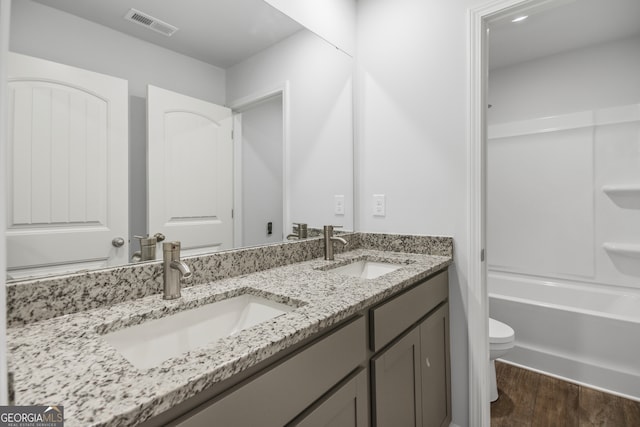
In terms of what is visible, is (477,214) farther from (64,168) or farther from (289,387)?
(64,168)

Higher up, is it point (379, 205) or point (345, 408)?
point (379, 205)

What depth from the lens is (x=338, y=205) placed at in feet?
6.08

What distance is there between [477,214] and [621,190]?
179cm

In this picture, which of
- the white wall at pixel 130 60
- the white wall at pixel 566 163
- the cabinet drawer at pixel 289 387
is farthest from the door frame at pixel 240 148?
the white wall at pixel 566 163

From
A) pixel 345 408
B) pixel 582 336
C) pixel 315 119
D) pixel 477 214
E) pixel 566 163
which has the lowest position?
pixel 582 336

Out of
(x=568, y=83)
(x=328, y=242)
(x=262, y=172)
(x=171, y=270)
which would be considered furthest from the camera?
(x=568, y=83)

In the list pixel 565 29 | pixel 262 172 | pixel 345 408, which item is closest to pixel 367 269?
pixel 262 172

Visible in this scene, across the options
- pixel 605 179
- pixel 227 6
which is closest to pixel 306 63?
pixel 227 6

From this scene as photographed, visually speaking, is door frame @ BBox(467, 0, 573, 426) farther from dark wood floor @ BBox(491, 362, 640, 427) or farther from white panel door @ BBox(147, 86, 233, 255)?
white panel door @ BBox(147, 86, 233, 255)

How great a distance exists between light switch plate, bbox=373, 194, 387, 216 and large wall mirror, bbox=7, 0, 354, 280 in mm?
386

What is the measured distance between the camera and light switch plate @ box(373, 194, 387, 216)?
1824 mm

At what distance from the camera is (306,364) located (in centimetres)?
76

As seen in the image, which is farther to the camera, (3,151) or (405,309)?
(405,309)

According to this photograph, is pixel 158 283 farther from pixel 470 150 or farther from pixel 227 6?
pixel 470 150
